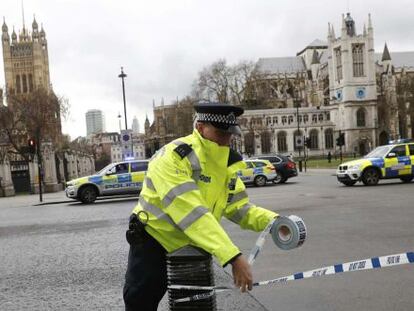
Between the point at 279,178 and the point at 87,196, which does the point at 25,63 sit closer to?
the point at 279,178

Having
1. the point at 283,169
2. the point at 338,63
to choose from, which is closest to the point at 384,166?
the point at 283,169

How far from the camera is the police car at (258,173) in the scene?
93.3 feet

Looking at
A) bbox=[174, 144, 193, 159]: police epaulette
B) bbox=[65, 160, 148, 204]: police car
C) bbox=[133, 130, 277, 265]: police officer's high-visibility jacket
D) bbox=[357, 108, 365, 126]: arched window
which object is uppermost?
bbox=[357, 108, 365, 126]: arched window

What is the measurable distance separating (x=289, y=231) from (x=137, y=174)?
67.0 feet

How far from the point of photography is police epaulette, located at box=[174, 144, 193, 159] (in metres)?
2.88

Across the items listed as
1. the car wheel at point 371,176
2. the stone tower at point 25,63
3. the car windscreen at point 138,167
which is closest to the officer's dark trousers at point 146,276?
the car windscreen at point 138,167

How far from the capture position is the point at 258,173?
28438 millimetres

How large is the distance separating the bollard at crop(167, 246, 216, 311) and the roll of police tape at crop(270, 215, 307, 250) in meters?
0.42

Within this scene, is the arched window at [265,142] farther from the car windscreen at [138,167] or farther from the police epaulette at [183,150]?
the police epaulette at [183,150]

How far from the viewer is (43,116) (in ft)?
157

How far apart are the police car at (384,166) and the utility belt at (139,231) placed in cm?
2031

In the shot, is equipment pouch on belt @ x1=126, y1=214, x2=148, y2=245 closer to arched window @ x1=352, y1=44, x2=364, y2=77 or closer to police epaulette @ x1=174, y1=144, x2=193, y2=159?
police epaulette @ x1=174, y1=144, x2=193, y2=159

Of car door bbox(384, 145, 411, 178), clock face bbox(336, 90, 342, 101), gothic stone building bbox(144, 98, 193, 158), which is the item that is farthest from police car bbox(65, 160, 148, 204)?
clock face bbox(336, 90, 342, 101)

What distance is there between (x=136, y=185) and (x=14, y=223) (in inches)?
308
